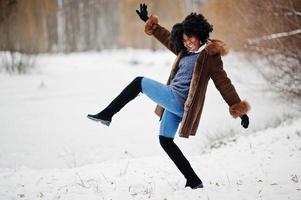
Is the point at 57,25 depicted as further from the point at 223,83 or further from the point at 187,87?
the point at 223,83

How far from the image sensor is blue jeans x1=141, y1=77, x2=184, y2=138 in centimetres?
438

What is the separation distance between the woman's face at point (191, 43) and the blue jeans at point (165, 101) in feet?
1.61

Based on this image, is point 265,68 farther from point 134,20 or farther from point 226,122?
point 134,20

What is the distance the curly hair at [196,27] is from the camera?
4.38 meters

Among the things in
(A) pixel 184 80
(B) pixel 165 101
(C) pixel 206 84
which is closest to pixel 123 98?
(B) pixel 165 101

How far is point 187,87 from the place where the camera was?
4457 mm

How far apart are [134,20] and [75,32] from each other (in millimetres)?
6348

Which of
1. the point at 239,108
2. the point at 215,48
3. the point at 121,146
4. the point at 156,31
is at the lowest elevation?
the point at 121,146

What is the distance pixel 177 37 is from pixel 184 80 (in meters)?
0.50

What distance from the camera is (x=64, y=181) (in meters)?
5.59

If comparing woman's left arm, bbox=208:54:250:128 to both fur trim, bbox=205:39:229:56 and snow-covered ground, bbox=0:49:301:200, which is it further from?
snow-covered ground, bbox=0:49:301:200

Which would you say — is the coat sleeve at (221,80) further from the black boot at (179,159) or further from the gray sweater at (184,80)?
the black boot at (179,159)

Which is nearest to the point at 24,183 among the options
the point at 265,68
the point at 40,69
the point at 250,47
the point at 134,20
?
the point at 250,47

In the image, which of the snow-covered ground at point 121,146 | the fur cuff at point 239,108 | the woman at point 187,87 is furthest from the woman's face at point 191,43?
the snow-covered ground at point 121,146
